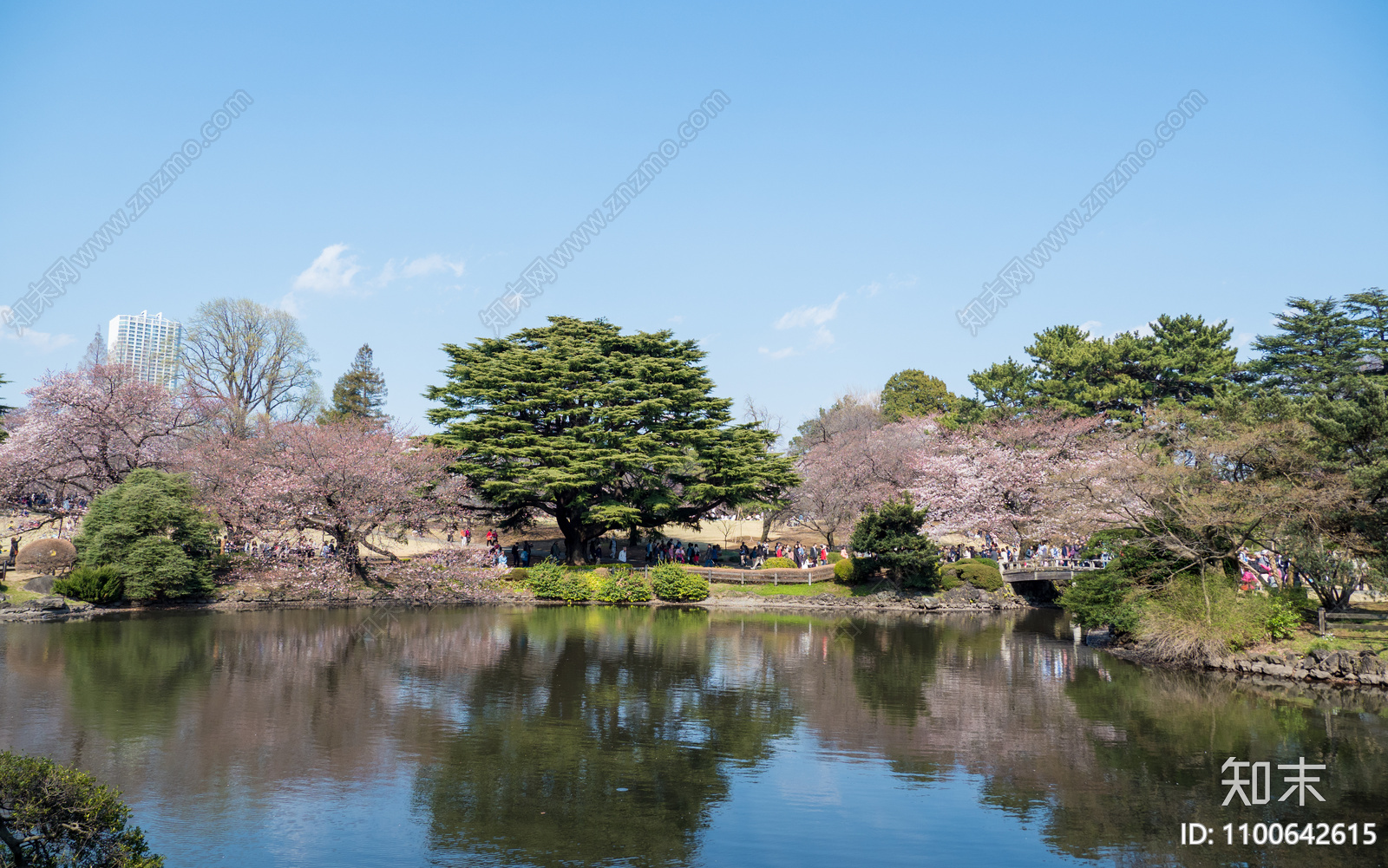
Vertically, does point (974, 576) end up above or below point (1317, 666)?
above

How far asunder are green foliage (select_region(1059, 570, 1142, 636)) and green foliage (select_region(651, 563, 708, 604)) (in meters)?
15.8

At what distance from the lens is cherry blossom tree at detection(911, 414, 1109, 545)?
46.6 metres

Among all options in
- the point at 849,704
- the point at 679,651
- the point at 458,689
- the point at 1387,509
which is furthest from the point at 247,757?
the point at 1387,509

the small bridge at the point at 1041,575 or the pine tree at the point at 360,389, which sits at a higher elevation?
the pine tree at the point at 360,389

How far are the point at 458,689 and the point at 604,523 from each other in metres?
25.6

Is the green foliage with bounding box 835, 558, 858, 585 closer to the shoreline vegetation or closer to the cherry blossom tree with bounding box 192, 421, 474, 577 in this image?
the shoreline vegetation

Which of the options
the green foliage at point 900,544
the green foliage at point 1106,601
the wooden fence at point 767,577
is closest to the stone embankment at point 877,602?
the green foliage at point 900,544

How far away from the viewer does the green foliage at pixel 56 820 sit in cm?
714

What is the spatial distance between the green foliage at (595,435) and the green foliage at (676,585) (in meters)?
3.99

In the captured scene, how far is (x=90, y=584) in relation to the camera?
2997 centimetres

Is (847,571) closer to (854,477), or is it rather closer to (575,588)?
(575,588)

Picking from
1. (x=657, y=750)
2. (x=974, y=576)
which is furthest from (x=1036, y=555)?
(x=657, y=750)

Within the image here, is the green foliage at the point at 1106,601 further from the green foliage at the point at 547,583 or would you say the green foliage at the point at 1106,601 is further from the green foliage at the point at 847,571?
the green foliage at the point at 547,583

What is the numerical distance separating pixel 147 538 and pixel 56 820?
91.2 feet
